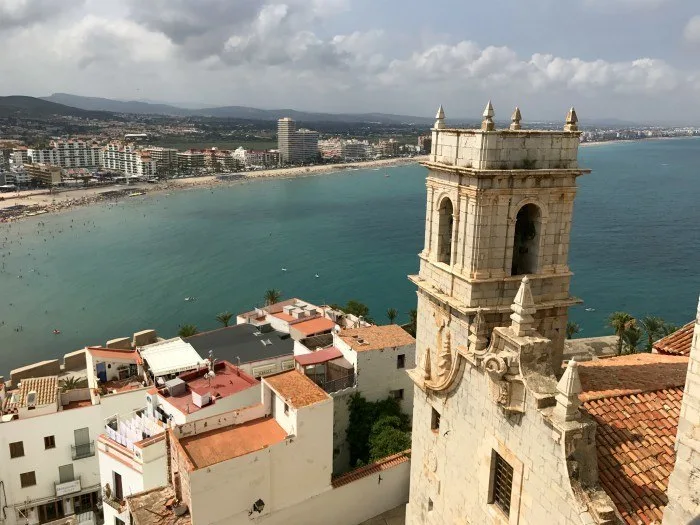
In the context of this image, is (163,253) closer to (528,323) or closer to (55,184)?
(55,184)

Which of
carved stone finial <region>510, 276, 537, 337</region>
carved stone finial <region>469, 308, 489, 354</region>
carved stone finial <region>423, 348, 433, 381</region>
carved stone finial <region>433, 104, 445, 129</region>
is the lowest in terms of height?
carved stone finial <region>423, 348, 433, 381</region>

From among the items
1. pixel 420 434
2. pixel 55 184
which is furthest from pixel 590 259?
pixel 55 184

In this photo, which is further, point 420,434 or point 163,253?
point 163,253

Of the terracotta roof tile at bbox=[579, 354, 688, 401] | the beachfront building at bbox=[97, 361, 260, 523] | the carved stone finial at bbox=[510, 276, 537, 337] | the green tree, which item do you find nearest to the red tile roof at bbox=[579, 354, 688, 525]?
the terracotta roof tile at bbox=[579, 354, 688, 401]

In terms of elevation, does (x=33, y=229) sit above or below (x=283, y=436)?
below

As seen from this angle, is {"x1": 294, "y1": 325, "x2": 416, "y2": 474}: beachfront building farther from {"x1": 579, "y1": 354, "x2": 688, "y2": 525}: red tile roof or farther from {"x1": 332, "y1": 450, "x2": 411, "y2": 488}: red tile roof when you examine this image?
{"x1": 579, "y1": 354, "x2": 688, "y2": 525}: red tile roof

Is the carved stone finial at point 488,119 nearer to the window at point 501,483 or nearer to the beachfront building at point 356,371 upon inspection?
the window at point 501,483
